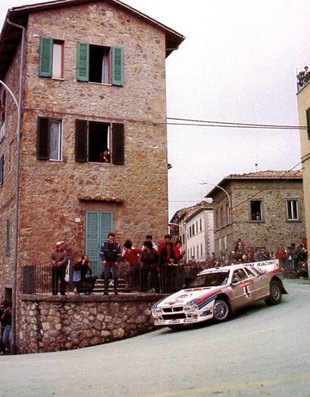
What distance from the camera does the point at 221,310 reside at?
13.4 m

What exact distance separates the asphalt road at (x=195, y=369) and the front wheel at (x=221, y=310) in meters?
0.95

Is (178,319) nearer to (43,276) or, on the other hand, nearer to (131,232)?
(43,276)

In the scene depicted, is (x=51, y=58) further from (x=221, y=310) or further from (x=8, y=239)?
(x=221, y=310)

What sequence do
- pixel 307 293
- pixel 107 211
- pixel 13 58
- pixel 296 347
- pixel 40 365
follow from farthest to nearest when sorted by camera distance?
pixel 13 58
pixel 107 211
pixel 307 293
pixel 40 365
pixel 296 347

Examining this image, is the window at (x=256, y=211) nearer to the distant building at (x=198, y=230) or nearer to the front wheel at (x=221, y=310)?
the distant building at (x=198, y=230)

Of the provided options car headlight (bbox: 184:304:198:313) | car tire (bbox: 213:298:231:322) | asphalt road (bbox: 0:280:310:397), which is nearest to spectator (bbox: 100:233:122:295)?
car headlight (bbox: 184:304:198:313)

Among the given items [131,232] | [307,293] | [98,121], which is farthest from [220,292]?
[98,121]

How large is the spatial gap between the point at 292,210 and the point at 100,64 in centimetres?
2367

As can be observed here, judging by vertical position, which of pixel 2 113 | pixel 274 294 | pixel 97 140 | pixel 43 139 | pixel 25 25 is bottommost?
pixel 274 294

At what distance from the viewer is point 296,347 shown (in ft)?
29.5

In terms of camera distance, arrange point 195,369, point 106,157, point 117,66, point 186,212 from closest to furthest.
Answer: point 195,369 → point 106,157 → point 117,66 → point 186,212

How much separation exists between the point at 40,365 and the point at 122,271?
6.62m

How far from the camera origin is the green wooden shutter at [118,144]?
1994 centimetres

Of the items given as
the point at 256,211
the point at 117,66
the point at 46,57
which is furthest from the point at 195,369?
the point at 256,211
